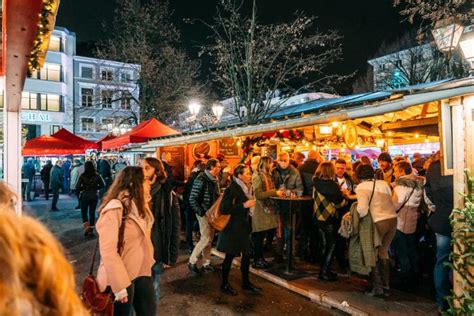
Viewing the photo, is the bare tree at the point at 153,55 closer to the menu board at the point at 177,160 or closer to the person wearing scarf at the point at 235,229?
the menu board at the point at 177,160

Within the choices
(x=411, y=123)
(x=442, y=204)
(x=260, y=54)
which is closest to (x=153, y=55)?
(x=260, y=54)

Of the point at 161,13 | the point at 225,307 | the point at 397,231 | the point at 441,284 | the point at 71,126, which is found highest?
the point at 161,13

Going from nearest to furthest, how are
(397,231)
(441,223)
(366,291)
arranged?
1. (441,223)
2. (366,291)
3. (397,231)

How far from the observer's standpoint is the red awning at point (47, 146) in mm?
13094

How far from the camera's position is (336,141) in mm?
10148

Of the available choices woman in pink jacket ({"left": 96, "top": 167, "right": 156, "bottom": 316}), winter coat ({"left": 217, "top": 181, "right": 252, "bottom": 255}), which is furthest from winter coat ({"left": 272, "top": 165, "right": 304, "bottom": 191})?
woman in pink jacket ({"left": 96, "top": 167, "right": 156, "bottom": 316})

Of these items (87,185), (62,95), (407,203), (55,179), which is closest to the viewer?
(407,203)

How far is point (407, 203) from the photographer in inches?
228

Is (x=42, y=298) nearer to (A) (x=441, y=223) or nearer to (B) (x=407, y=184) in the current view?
(A) (x=441, y=223)

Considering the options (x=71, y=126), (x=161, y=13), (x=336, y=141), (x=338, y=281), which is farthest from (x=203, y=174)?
(x=71, y=126)

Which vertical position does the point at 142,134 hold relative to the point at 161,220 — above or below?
above

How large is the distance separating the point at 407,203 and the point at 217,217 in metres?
3.08

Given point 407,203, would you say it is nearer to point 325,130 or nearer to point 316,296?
point 316,296

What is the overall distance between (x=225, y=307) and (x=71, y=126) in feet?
125
